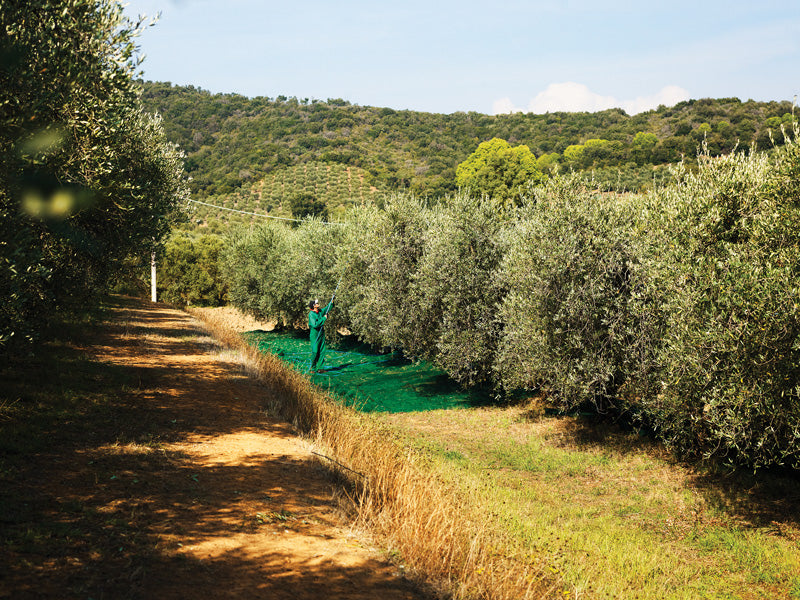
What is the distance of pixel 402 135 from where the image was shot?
101062 millimetres

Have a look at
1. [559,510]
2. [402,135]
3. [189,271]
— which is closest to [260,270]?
[189,271]

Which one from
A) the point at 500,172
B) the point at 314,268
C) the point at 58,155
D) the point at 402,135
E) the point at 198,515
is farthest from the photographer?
the point at 402,135

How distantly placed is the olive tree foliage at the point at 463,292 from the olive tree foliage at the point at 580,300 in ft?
8.09

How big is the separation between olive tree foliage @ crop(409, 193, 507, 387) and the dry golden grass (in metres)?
7.62

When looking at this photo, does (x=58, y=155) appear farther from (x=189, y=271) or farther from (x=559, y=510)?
(x=189, y=271)

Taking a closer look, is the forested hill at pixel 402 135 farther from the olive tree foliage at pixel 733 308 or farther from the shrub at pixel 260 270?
the olive tree foliage at pixel 733 308

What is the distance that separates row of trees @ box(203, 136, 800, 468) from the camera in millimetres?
8938

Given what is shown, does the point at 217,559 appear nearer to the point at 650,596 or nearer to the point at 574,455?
the point at 650,596

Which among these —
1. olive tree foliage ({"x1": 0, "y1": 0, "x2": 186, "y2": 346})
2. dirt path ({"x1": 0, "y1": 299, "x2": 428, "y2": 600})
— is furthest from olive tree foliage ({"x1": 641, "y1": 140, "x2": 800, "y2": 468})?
olive tree foliage ({"x1": 0, "y1": 0, "x2": 186, "y2": 346})

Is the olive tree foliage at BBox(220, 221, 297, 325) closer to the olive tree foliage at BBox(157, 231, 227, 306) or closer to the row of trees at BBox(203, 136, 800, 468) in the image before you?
the olive tree foliage at BBox(157, 231, 227, 306)

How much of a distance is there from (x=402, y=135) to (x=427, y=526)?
101 m

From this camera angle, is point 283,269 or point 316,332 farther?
point 283,269

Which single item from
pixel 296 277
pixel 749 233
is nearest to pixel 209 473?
pixel 749 233

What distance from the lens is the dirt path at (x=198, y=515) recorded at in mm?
4707
